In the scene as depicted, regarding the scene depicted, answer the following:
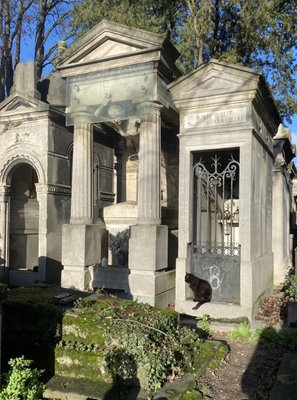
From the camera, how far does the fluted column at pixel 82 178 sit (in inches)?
333

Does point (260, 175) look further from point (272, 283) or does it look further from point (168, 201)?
point (168, 201)

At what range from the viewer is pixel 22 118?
34.9 ft

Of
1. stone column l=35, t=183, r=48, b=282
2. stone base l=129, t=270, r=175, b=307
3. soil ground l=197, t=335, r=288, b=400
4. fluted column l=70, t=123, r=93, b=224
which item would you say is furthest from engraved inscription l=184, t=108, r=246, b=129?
stone column l=35, t=183, r=48, b=282

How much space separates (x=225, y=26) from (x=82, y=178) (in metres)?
8.11

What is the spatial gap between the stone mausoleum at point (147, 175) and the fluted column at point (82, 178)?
0.08 feet

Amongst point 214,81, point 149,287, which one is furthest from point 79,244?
point 214,81

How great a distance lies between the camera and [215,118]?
6.92 meters

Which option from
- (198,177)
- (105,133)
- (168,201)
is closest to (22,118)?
(105,133)

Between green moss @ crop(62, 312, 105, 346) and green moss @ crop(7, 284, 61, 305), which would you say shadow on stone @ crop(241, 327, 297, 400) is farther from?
green moss @ crop(7, 284, 61, 305)

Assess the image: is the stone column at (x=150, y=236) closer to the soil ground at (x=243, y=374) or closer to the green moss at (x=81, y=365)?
the soil ground at (x=243, y=374)

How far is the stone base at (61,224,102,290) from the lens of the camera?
8.19 metres

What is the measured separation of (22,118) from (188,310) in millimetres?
7036

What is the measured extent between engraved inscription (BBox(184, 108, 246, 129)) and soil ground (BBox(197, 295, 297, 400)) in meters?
3.48

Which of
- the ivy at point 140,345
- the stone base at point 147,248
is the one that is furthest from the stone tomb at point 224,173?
the ivy at point 140,345
